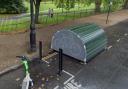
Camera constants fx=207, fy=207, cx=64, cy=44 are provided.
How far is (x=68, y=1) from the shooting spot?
20891mm

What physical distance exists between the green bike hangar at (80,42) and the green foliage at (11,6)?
1852 cm

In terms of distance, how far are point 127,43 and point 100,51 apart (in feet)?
11.3

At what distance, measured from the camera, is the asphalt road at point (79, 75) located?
789 centimetres

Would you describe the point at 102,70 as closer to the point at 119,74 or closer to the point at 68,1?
the point at 119,74

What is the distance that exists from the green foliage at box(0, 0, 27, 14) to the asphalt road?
64.0 feet

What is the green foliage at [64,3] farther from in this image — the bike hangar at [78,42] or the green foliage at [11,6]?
the bike hangar at [78,42]

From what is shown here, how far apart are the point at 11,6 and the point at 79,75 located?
2175 cm

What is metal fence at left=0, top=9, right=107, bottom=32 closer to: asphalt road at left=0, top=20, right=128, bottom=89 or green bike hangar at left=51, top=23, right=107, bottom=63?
green bike hangar at left=51, top=23, right=107, bottom=63

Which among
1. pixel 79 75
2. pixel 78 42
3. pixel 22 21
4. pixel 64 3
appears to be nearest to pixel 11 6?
pixel 22 21

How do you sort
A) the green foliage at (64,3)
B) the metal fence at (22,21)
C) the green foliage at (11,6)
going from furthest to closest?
the green foliage at (11,6) < the green foliage at (64,3) < the metal fence at (22,21)

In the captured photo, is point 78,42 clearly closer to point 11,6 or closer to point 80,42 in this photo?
point 80,42

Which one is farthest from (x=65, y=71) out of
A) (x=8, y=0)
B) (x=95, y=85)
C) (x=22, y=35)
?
(x=8, y=0)

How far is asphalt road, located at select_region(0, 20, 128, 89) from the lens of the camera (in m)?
7.89

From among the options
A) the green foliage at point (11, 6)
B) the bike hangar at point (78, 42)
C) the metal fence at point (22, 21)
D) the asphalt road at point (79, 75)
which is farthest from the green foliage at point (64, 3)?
the asphalt road at point (79, 75)
